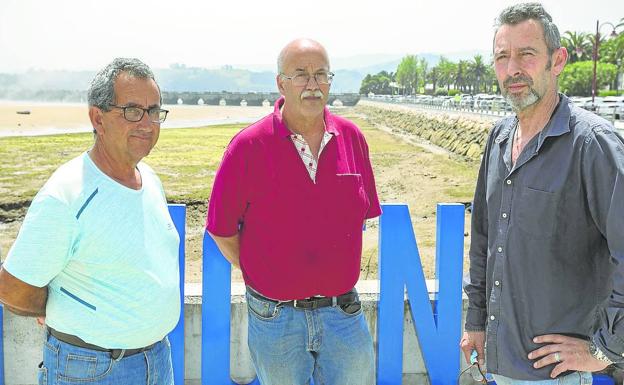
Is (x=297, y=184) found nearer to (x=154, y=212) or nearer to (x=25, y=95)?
(x=154, y=212)

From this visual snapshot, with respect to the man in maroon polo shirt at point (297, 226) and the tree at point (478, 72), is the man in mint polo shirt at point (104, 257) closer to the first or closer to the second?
the man in maroon polo shirt at point (297, 226)

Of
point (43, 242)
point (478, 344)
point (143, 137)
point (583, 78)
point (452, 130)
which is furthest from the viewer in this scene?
point (583, 78)

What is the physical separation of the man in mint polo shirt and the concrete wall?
156cm

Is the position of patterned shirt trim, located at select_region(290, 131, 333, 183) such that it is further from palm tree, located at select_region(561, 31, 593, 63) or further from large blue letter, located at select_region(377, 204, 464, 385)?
palm tree, located at select_region(561, 31, 593, 63)

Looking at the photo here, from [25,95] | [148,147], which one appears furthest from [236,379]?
[25,95]

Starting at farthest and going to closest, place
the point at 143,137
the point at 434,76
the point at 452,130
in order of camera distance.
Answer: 1. the point at 434,76
2. the point at 452,130
3. the point at 143,137

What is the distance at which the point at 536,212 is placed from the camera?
7.82 ft

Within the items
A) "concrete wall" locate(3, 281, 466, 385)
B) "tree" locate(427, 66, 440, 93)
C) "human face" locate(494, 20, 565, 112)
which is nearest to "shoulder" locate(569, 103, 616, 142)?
"human face" locate(494, 20, 565, 112)

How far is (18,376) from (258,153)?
233 cm

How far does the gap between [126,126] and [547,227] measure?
1579 millimetres

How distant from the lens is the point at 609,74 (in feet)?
190

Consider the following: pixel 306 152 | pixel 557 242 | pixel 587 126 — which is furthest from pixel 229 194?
pixel 587 126

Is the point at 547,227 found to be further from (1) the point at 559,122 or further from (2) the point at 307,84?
(2) the point at 307,84

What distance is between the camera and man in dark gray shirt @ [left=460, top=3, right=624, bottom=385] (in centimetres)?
225
